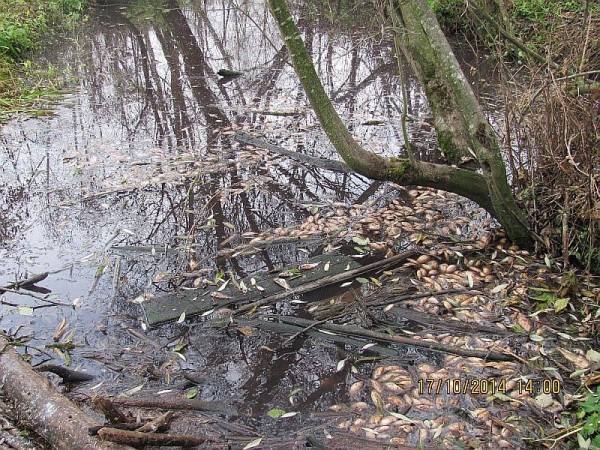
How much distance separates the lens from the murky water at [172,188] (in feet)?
13.2

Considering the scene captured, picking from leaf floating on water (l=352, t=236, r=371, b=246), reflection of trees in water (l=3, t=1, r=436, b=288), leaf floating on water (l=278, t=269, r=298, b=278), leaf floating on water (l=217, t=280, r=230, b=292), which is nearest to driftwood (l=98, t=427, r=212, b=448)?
leaf floating on water (l=217, t=280, r=230, b=292)

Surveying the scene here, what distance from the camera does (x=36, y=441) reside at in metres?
3.34

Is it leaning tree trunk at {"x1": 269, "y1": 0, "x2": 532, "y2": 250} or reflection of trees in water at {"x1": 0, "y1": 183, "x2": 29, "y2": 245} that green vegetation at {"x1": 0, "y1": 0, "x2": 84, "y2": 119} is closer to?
reflection of trees in water at {"x1": 0, "y1": 183, "x2": 29, "y2": 245}

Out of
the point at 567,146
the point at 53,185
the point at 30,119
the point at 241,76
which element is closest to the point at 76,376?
the point at 53,185

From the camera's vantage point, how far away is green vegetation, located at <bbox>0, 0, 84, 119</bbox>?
29.9 ft

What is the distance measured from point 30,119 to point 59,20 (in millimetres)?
7037

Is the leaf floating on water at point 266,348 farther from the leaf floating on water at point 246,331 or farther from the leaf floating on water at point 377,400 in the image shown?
the leaf floating on water at point 377,400

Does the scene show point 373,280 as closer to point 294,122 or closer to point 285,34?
point 285,34

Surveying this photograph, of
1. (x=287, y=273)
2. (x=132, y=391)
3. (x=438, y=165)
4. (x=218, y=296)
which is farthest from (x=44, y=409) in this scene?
(x=438, y=165)

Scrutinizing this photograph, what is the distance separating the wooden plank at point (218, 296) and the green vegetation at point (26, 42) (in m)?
5.61

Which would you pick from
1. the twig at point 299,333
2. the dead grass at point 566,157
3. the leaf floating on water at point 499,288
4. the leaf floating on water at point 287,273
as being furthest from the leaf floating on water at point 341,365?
the dead grass at point 566,157
